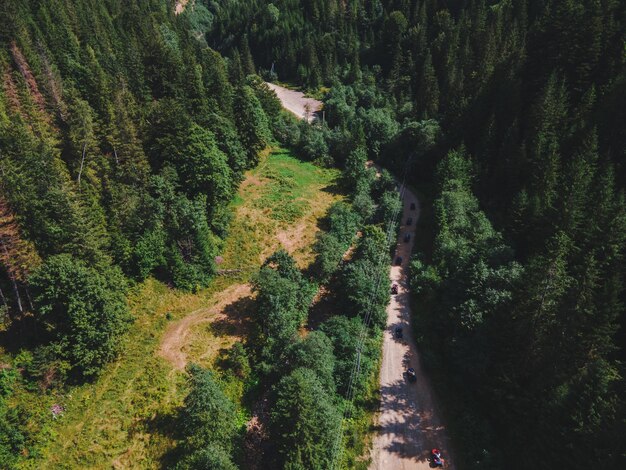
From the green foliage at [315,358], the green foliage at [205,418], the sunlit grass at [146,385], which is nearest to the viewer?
the green foliage at [205,418]

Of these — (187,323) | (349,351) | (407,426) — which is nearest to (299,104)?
Result: (187,323)

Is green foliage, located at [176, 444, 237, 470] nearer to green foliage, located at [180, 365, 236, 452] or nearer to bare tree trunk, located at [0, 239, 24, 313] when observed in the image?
green foliage, located at [180, 365, 236, 452]

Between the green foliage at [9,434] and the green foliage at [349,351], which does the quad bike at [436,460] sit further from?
the green foliage at [9,434]

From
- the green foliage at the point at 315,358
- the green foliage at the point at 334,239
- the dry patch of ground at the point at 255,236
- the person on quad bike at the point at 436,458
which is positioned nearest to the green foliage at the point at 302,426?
the green foliage at the point at 315,358

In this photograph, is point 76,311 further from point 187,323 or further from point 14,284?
point 187,323

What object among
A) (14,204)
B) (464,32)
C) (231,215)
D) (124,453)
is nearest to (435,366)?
(124,453)

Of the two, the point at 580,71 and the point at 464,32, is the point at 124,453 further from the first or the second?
the point at 464,32
